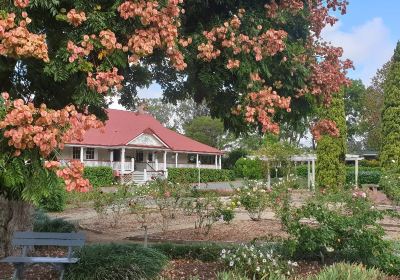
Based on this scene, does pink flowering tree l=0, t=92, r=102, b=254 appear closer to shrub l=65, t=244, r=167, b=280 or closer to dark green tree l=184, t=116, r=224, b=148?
shrub l=65, t=244, r=167, b=280

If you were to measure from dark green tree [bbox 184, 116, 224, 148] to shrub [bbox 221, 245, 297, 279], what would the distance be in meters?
49.4

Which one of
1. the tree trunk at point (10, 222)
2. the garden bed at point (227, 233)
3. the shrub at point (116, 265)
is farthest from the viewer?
the garden bed at point (227, 233)

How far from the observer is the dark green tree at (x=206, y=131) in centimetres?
5706

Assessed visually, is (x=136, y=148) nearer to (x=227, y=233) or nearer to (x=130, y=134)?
(x=130, y=134)

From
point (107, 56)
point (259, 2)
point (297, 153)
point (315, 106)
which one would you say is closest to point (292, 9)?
point (259, 2)

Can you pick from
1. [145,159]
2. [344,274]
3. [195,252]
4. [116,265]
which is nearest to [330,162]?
[145,159]

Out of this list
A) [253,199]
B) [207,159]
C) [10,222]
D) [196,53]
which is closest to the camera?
[196,53]

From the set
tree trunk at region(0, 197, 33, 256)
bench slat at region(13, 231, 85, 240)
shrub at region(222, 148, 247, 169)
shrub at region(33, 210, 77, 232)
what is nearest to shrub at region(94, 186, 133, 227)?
shrub at region(33, 210, 77, 232)

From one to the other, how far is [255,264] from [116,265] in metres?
1.74

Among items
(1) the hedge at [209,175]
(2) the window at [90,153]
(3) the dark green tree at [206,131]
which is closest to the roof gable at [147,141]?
(2) the window at [90,153]

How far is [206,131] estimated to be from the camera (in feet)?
191

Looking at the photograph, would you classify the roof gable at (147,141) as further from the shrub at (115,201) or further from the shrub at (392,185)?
the shrub at (392,185)

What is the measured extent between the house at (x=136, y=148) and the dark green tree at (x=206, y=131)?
7744 millimetres

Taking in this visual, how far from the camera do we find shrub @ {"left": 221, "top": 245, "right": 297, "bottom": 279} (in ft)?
22.5
